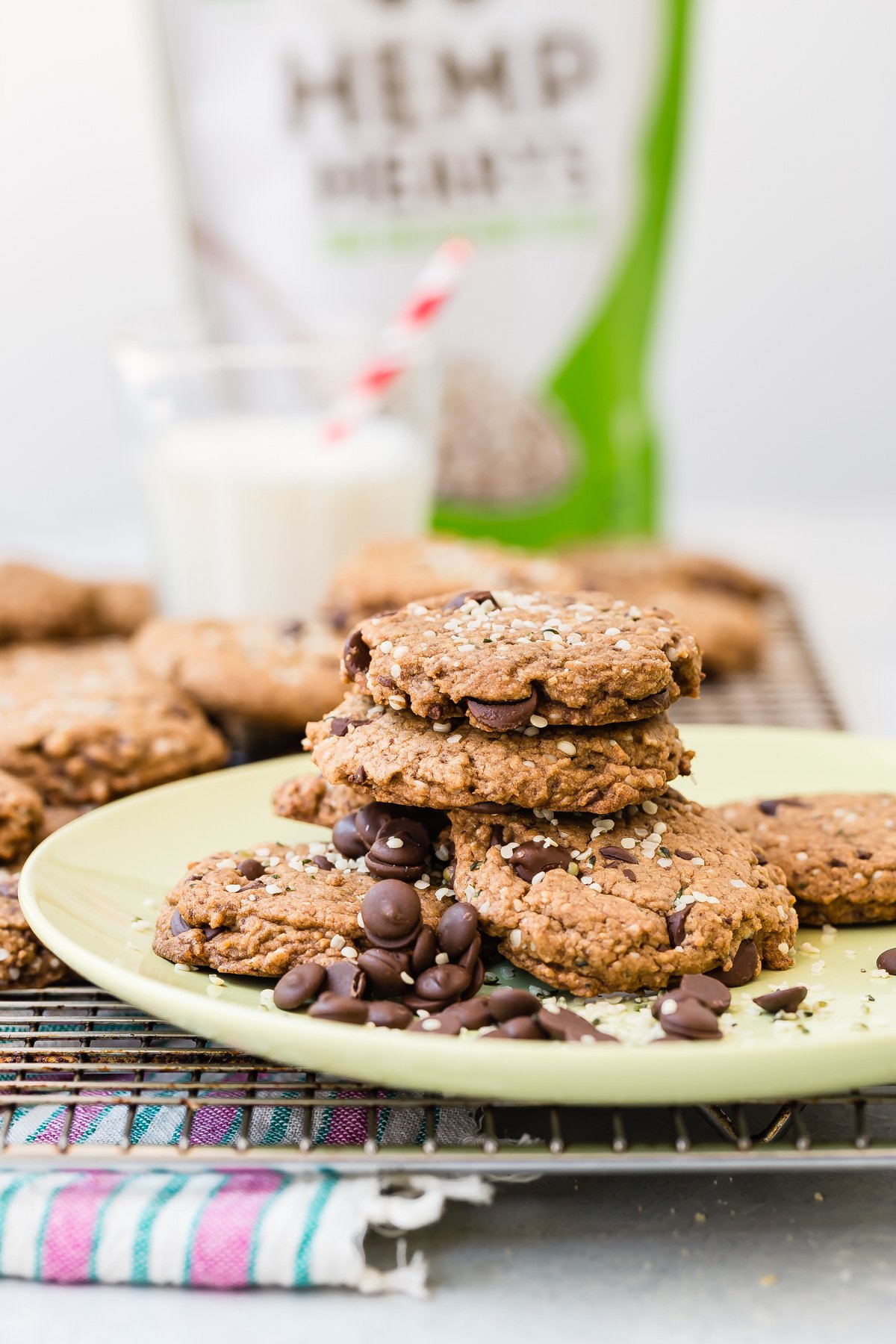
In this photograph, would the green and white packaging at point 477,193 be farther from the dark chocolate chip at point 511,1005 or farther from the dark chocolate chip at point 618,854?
the dark chocolate chip at point 511,1005

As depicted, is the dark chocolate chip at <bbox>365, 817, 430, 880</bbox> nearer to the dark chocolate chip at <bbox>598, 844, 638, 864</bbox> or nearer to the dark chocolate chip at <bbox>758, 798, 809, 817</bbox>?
the dark chocolate chip at <bbox>598, 844, 638, 864</bbox>

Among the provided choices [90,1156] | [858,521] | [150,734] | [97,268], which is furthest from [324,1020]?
[97,268]

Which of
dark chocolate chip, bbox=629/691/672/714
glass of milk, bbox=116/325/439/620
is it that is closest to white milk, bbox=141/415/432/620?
glass of milk, bbox=116/325/439/620

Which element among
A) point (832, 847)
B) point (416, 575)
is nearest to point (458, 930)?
point (832, 847)

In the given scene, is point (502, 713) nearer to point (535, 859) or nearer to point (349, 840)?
point (535, 859)

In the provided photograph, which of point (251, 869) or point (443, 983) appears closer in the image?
point (443, 983)

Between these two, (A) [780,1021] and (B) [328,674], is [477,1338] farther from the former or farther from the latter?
(B) [328,674]
